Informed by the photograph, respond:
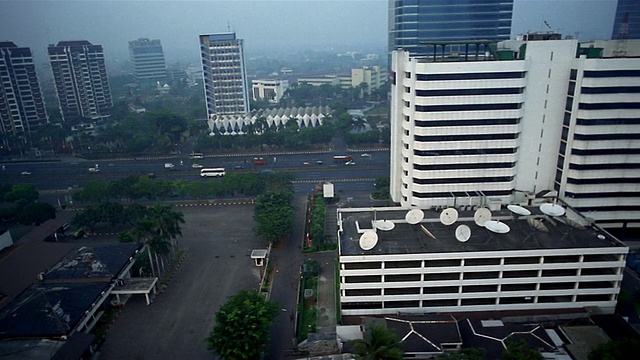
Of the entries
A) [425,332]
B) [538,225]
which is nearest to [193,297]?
[425,332]

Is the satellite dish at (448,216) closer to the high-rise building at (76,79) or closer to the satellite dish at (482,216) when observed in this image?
the satellite dish at (482,216)

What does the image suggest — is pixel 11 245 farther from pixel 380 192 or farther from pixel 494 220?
pixel 494 220

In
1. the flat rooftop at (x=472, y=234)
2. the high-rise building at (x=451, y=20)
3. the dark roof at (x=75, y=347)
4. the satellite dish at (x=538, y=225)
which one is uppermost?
the high-rise building at (x=451, y=20)

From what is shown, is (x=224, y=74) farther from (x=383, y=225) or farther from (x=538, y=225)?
(x=538, y=225)

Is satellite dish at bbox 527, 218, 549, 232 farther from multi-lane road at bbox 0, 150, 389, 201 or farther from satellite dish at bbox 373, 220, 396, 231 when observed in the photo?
multi-lane road at bbox 0, 150, 389, 201

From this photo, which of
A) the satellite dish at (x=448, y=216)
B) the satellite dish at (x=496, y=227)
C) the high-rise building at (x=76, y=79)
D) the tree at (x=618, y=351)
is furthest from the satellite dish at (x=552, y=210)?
the high-rise building at (x=76, y=79)

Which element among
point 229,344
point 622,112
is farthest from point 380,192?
point 229,344

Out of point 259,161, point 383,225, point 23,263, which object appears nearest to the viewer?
point 383,225
